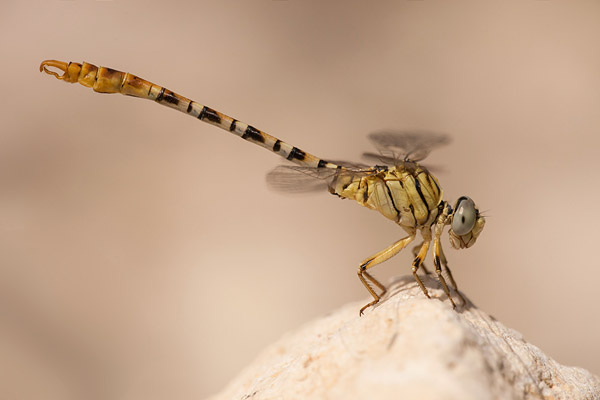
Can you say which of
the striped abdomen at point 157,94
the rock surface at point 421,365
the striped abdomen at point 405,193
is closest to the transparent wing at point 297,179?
the striped abdomen at point 157,94

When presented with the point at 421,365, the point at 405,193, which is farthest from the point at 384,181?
the point at 421,365

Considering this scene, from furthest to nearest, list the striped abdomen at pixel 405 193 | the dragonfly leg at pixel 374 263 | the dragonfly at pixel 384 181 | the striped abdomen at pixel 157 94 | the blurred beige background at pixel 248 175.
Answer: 1. the blurred beige background at pixel 248 175
2. the striped abdomen at pixel 157 94
3. the striped abdomen at pixel 405 193
4. the dragonfly at pixel 384 181
5. the dragonfly leg at pixel 374 263

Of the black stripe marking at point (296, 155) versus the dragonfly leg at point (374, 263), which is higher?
the black stripe marking at point (296, 155)

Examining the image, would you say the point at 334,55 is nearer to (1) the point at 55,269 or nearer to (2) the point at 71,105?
(2) the point at 71,105

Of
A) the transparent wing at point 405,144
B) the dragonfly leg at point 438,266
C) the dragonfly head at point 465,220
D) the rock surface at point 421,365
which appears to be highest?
the transparent wing at point 405,144

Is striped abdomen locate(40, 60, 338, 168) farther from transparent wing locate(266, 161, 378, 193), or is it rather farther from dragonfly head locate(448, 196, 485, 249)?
dragonfly head locate(448, 196, 485, 249)

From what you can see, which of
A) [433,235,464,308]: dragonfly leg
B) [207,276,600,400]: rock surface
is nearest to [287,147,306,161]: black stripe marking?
[433,235,464,308]: dragonfly leg

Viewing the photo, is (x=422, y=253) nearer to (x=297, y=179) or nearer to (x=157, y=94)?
(x=297, y=179)

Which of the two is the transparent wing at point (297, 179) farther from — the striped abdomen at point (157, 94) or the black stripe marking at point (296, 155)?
the black stripe marking at point (296, 155)
